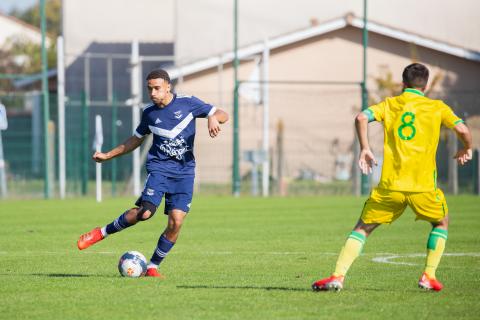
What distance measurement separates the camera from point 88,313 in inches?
292

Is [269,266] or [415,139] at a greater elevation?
[415,139]

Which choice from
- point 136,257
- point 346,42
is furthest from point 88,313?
point 346,42

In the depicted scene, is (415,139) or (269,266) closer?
(415,139)

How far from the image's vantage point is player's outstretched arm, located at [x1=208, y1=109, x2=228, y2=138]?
31.1 ft

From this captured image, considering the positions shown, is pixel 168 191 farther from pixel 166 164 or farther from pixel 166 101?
pixel 166 101

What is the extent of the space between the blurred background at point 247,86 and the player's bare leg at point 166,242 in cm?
1212

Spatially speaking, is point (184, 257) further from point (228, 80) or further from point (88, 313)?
point (228, 80)

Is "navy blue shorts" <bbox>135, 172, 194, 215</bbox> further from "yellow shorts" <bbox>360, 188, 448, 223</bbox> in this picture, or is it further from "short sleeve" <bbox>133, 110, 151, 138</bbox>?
"yellow shorts" <bbox>360, 188, 448, 223</bbox>

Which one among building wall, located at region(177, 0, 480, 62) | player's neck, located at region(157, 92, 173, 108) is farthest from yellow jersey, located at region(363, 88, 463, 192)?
building wall, located at region(177, 0, 480, 62)

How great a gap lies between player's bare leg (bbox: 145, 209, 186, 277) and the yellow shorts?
219 cm

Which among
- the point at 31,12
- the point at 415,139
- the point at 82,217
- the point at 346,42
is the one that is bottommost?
the point at 82,217

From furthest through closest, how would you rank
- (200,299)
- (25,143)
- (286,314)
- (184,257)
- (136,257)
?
(25,143) → (184,257) → (136,257) → (200,299) → (286,314)

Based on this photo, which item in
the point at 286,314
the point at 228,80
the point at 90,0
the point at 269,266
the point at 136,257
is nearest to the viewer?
the point at 286,314

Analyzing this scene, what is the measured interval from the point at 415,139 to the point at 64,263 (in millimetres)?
4538
